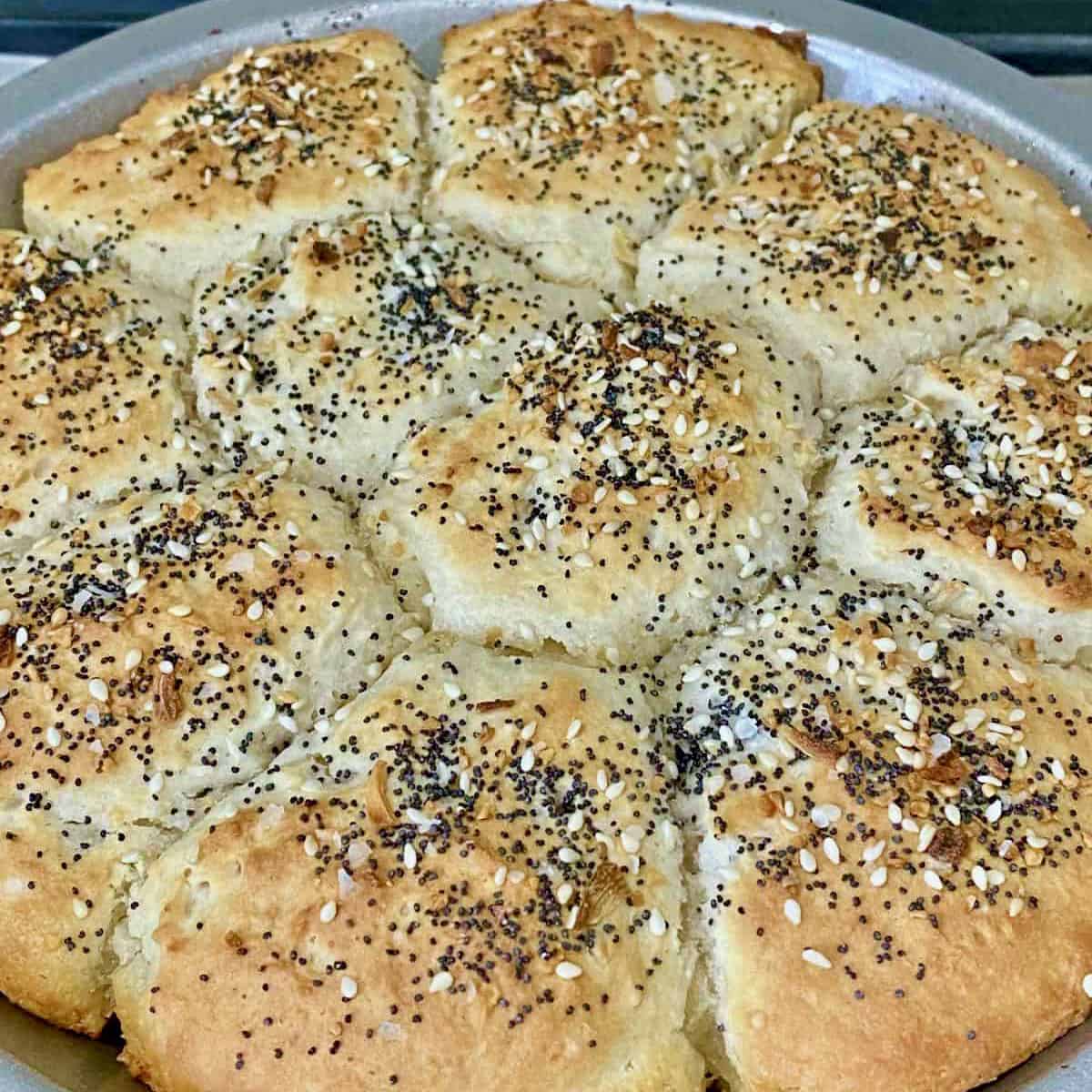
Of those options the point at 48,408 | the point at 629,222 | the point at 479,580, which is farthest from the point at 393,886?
the point at 629,222

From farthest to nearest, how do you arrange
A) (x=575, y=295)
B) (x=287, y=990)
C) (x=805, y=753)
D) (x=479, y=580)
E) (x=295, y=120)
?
(x=295, y=120), (x=575, y=295), (x=479, y=580), (x=805, y=753), (x=287, y=990)

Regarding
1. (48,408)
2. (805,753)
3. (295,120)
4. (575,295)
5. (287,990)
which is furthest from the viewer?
(295,120)

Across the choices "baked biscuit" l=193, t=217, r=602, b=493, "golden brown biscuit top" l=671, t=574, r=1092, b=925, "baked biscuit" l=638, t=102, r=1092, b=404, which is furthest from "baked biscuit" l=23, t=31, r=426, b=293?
"golden brown biscuit top" l=671, t=574, r=1092, b=925

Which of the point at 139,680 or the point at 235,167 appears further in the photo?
the point at 235,167

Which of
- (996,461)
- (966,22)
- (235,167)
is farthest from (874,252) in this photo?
(966,22)

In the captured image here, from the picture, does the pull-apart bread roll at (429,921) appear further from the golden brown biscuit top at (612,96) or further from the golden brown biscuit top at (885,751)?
the golden brown biscuit top at (612,96)

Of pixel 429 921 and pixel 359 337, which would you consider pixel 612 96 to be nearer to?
pixel 359 337

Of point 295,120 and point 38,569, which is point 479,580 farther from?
point 295,120
